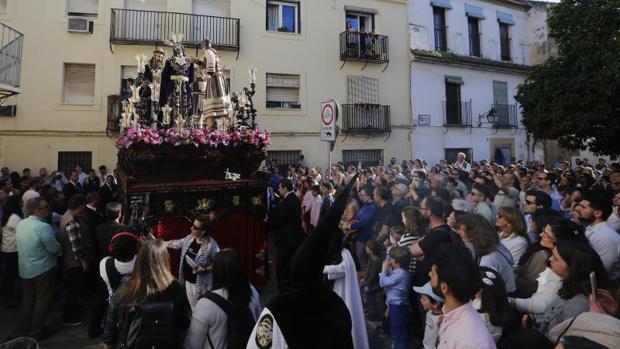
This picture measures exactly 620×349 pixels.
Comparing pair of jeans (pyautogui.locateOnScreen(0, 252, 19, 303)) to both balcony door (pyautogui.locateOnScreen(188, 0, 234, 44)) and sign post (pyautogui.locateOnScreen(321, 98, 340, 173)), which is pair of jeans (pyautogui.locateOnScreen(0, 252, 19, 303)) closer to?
sign post (pyautogui.locateOnScreen(321, 98, 340, 173))

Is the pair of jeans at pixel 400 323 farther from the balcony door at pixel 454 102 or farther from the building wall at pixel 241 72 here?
the balcony door at pixel 454 102

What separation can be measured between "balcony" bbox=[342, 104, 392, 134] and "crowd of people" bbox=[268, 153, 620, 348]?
30.0 feet

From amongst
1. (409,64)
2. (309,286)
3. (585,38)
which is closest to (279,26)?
(409,64)

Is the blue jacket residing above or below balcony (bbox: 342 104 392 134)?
below

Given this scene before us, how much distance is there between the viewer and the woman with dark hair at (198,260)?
4484 mm

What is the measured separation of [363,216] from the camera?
630 centimetres

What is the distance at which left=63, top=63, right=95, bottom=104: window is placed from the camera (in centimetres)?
1308

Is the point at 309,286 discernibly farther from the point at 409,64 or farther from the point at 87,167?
the point at 409,64

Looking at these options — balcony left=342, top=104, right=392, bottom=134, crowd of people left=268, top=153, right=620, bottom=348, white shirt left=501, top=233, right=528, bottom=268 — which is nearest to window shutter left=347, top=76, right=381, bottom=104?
balcony left=342, top=104, right=392, bottom=134

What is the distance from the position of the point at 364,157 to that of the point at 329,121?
386 inches

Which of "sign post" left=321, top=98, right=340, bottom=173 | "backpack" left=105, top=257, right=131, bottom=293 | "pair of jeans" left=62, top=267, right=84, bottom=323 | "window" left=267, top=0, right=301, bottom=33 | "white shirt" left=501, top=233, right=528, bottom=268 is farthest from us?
"window" left=267, top=0, right=301, bottom=33

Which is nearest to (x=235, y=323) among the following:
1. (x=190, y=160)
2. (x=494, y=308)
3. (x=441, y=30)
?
(x=494, y=308)

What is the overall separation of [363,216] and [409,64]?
1254 cm

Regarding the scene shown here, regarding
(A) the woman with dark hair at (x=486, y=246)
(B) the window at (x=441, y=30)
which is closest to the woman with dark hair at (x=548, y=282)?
(A) the woman with dark hair at (x=486, y=246)
